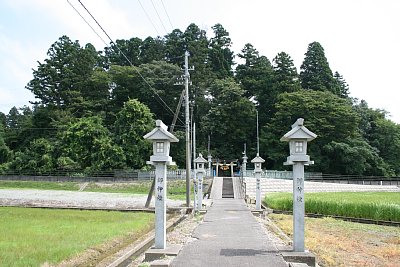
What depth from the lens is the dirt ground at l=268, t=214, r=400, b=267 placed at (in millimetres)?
8258

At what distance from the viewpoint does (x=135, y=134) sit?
4462cm

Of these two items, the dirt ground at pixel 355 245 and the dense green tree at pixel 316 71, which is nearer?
the dirt ground at pixel 355 245

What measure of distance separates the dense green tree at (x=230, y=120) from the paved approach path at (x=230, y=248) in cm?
4317

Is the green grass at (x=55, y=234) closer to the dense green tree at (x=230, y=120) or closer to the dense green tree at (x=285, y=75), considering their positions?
the dense green tree at (x=230, y=120)

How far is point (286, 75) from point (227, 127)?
1288 cm

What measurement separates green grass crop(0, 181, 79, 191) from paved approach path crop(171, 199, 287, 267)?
1211 inches

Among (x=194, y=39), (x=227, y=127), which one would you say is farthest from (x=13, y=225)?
(x=194, y=39)

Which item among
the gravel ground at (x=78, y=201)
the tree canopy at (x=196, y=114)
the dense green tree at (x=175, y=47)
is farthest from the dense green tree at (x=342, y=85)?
the gravel ground at (x=78, y=201)

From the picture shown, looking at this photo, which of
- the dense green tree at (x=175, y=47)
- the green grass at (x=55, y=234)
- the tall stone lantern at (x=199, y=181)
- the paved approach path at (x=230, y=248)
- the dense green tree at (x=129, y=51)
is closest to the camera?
the paved approach path at (x=230, y=248)

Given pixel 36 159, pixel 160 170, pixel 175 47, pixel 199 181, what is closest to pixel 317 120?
pixel 175 47

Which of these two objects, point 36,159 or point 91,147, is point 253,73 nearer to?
point 91,147

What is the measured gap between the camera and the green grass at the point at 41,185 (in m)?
40.3

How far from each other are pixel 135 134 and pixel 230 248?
3663 centimetres

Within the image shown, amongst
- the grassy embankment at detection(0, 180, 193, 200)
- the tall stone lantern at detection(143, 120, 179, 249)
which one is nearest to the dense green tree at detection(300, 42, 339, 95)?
the grassy embankment at detection(0, 180, 193, 200)
